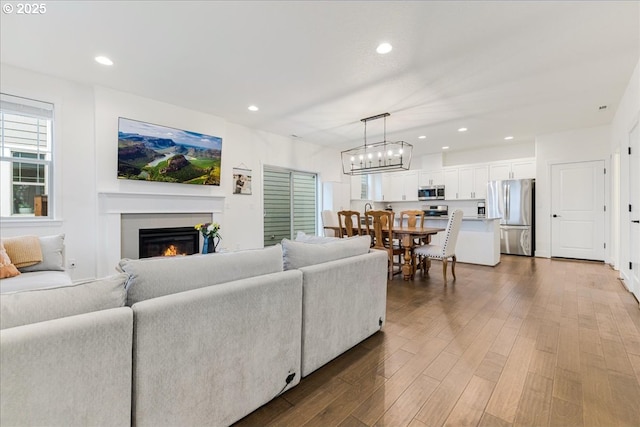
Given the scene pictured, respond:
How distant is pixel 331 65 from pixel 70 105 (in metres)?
3.33

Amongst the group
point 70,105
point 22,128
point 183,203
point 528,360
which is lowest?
point 528,360

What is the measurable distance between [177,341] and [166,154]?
3.71 metres

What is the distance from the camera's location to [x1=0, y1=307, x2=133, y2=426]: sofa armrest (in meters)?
0.85

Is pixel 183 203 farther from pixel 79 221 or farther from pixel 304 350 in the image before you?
pixel 304 350

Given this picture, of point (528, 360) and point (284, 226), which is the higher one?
point (284, 226)

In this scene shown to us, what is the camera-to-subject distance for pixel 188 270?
135 cm

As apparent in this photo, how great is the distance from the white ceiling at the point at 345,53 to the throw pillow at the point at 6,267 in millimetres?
2014

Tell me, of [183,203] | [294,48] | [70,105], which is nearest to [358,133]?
[294,48]

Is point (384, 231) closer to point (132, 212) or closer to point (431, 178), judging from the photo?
point (132, 212)

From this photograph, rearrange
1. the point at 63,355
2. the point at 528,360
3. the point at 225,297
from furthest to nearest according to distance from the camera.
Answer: the point at 528,360, the point at 225,297, the point at 63,355

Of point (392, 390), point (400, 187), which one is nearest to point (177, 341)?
point (392, 390)

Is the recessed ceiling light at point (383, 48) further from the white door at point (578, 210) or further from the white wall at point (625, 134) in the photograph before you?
the white door at point (578, 210)

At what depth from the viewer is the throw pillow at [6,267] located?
93.4 inches

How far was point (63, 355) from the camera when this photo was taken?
932 millimetres
